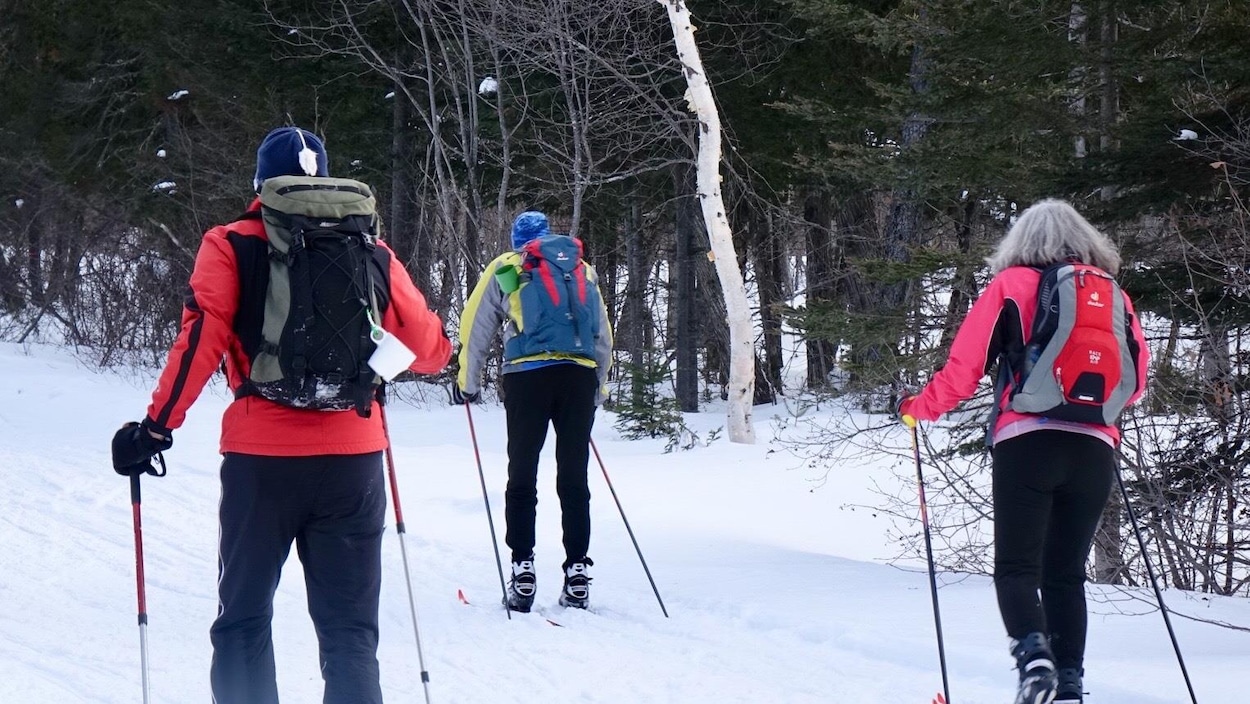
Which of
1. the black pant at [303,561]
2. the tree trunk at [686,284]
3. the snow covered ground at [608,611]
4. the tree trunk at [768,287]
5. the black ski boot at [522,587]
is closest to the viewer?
the black pant at [303,561]

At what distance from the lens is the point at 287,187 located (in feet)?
10.4

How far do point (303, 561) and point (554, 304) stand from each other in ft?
8.64

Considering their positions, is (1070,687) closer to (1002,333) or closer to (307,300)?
(1002,333)

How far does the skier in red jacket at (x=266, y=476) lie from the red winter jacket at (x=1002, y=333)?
6.27 ft

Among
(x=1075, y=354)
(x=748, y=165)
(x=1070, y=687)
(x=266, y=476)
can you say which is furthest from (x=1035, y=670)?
(x=748, y=165)

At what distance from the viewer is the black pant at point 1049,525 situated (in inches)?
155

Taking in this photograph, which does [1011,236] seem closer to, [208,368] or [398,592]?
[208,368]

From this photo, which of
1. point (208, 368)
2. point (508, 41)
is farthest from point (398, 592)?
point (508, 41)

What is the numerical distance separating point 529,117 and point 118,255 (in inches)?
410

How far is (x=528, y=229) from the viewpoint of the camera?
5969mm

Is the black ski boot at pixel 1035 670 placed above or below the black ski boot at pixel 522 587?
above

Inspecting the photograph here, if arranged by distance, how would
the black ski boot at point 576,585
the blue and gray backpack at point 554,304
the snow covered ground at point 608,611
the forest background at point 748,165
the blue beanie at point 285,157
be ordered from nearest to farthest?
the blue beanie at point 285,157, the snow covered ground at point 608,611, the blue and gray backpack at point 554,304, the black ski boot at point 576,585, the forest background at point 748,165

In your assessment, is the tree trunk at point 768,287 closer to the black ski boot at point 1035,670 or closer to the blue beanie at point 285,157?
the black ski boot at point 1035,670

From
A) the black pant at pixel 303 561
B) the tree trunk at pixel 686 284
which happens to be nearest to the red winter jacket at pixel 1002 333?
the black pant at pixel 303 561
